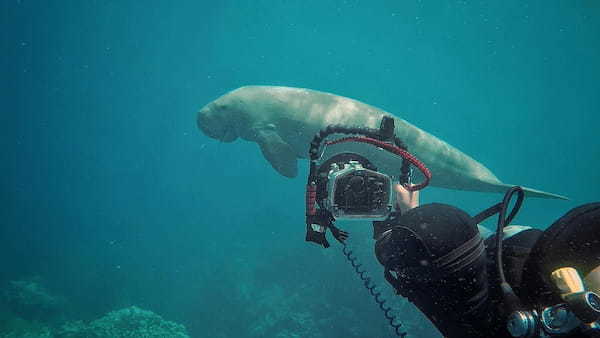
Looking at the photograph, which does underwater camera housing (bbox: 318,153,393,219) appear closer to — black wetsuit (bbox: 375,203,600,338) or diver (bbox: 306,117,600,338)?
diver (bbox: 306,117,600,338)

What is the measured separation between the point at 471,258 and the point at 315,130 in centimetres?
661

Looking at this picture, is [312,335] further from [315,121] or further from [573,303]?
[573,303]

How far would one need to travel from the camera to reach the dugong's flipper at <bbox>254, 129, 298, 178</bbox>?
828 cm

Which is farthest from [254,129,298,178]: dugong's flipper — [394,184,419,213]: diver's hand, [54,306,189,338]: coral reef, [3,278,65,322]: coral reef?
[3,278,65,322]: coral reef

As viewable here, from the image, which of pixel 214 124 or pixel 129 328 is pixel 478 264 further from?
pixel 129 328

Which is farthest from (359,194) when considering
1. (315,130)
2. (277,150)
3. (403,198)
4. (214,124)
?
(214,124)

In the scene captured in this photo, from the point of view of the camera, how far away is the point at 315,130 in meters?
7.95

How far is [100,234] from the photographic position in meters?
46.4

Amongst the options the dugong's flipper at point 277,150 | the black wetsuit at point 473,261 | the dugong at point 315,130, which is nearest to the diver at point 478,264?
the black wetsuit at point 473,261

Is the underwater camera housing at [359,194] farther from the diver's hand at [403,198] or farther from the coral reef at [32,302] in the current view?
the coral reef at [32,302]

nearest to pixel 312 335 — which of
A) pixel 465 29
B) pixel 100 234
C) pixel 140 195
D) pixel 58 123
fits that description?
pixel 100 234

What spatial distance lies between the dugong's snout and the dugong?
27cm

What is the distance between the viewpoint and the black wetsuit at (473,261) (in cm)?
Answer: 132

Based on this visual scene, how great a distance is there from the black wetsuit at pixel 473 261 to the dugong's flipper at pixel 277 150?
6.70 m
